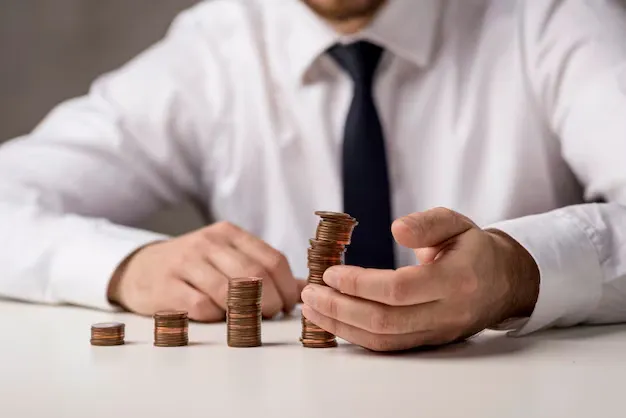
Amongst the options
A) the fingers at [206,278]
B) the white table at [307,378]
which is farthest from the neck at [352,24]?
the white table at [307,378]

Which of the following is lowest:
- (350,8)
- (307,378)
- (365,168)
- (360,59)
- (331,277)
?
(307,378)

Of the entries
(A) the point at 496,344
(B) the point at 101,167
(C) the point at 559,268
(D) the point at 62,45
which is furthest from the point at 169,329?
(D) the point at 62,45

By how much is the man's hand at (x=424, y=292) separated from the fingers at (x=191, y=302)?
0.31 m

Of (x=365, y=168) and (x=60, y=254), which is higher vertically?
(x=365, y=168)

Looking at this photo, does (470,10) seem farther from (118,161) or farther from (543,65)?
(118,161)

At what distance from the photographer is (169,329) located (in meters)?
1.17

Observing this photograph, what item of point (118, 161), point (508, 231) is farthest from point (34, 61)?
point (508, 231)

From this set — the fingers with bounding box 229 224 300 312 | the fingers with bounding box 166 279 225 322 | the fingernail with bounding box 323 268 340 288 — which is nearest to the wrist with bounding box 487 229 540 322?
the fingernail with bounding box 323 268 340 288

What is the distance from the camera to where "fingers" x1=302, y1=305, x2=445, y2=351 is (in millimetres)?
1073

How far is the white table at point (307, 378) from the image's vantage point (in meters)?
0.83

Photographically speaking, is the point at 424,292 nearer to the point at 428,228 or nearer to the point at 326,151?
the point at 428,228

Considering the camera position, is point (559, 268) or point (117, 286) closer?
point (559, 268)

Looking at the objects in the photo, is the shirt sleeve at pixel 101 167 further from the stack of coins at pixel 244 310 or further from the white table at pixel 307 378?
the stack of coins at pixel 244 310

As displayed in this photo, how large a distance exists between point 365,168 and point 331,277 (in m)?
0.89
